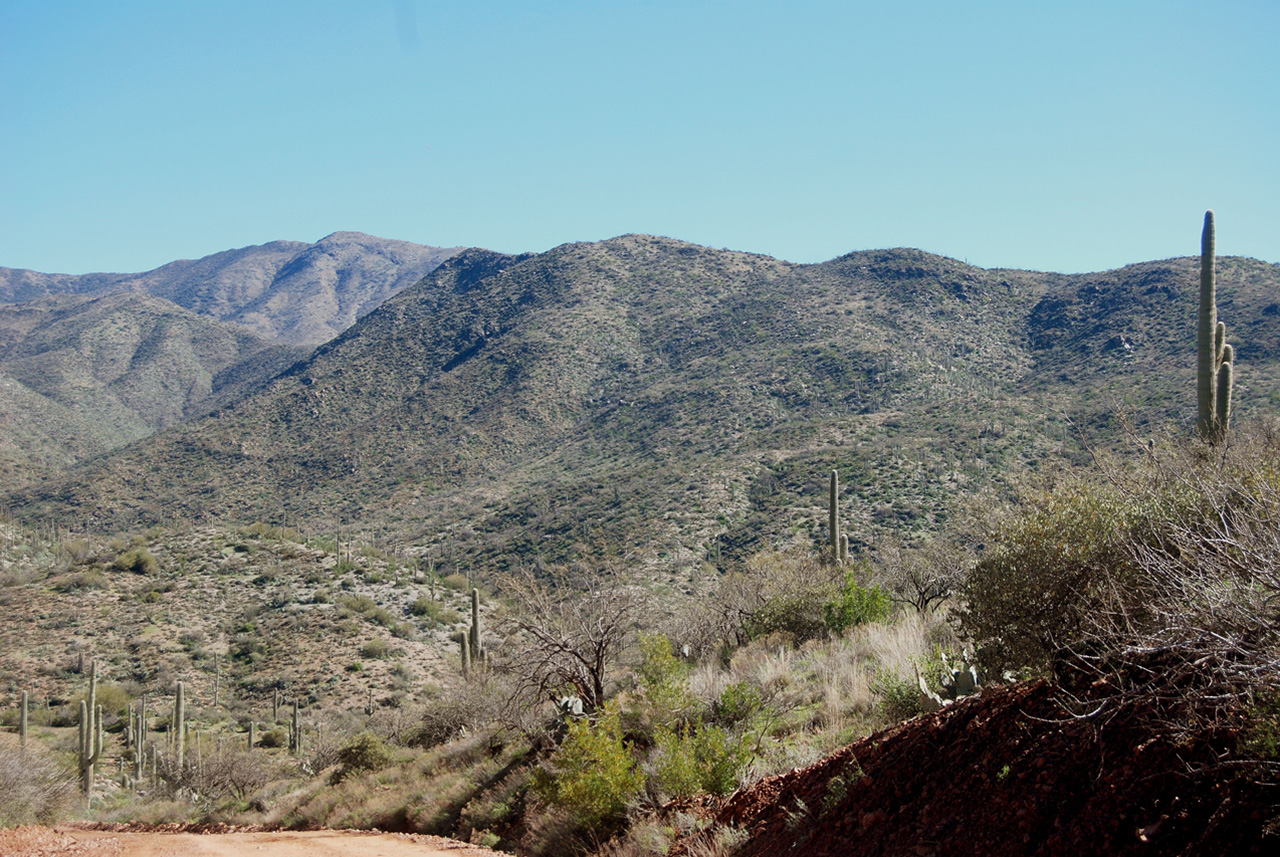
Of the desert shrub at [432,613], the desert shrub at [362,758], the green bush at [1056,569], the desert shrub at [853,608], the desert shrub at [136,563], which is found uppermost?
the green bush at [1056,569]

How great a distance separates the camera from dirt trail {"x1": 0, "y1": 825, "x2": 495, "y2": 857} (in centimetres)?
1089

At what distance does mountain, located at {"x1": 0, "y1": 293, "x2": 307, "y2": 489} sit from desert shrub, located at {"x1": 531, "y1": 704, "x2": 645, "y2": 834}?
75798mm

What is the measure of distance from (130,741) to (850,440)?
38116 millimetres

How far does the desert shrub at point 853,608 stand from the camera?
1605 centimetres

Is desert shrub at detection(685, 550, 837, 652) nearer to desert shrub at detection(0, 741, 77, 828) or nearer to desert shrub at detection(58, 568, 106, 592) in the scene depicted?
desert shrub at detection(0, 741, 77, 828)

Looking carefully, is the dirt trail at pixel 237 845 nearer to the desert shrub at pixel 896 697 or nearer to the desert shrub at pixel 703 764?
the desert shrub at pixel 703 764

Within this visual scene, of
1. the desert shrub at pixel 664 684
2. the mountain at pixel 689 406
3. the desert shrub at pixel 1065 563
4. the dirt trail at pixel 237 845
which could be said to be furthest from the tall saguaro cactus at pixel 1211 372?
Result: the mountain at pixel 689 406

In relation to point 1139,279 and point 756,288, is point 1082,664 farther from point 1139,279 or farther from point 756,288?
point 756,288

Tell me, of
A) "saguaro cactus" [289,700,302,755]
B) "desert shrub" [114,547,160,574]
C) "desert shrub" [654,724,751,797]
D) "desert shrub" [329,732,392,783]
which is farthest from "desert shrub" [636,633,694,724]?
"desert shrub" [114,547,160,574]

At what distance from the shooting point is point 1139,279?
2525 inches

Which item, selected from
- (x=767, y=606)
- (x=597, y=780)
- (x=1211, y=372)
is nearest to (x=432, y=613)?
(x=767, y=606)

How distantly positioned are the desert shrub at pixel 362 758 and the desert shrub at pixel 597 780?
9995 millimetres

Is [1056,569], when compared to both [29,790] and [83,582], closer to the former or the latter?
[29,790]

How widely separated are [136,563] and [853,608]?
39.5m
